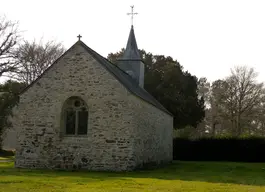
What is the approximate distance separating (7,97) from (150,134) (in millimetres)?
20437

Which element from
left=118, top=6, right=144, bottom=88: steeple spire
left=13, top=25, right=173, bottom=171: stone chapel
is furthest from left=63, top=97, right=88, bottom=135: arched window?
left=118, top=6, right=144, bottom=88: steeple spire

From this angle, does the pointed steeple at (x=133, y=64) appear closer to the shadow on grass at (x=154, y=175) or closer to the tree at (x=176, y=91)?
the tree at (x=176, y=91)

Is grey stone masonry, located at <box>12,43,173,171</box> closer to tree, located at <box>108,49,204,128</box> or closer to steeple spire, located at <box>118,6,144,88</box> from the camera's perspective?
steeple spire, located at <box>118,6,144,88</box>

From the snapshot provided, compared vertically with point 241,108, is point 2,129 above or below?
below

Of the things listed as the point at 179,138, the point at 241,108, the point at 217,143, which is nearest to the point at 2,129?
the point at 179,138

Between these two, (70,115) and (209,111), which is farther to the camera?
(209,111)

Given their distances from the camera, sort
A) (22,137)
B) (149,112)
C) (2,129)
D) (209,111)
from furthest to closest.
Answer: (209,111)
(2,129)
(149,112)
(22,137)

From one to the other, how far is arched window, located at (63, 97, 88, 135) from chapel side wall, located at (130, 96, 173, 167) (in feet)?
8.59

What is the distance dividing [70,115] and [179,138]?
736 inches

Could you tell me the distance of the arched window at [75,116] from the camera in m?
20.5

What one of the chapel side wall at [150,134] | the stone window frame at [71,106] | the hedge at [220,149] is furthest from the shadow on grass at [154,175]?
the hedge at [220,149]

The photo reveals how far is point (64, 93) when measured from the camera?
20656mm

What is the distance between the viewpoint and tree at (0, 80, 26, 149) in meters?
38.2

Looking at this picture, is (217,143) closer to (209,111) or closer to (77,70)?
(209,111)
